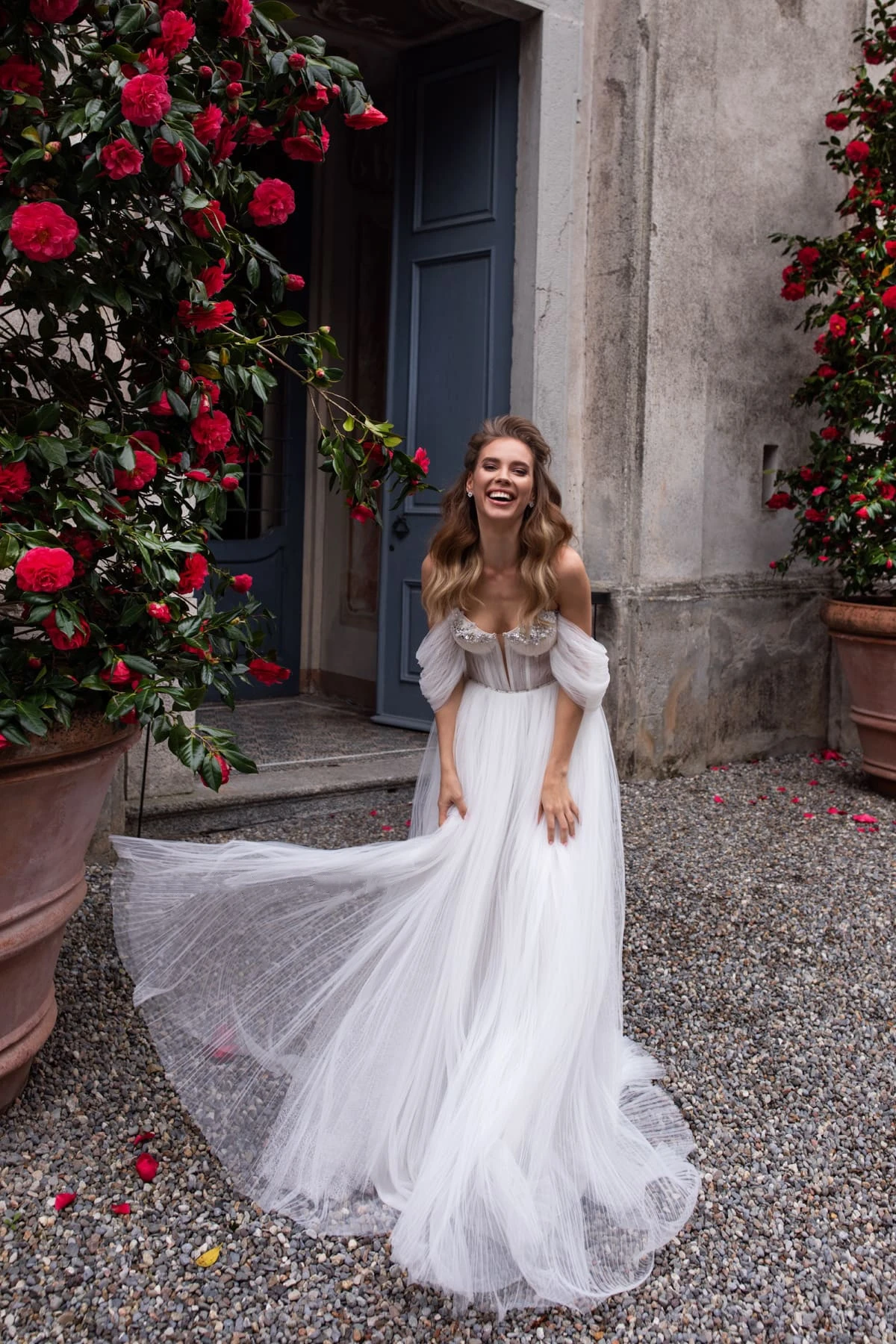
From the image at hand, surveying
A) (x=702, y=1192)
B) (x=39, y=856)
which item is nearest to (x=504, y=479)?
(x=39, y=856)

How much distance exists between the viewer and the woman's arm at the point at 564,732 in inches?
104

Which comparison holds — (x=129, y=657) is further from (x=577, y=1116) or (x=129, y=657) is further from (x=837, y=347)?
(x=837, y=347)

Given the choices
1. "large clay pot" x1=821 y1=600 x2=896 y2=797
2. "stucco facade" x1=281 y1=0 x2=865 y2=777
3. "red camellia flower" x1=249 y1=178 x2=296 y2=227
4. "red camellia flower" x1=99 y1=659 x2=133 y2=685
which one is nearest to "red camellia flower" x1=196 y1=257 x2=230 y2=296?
"red camellia flower" x1=249 y1=178 x2=296 y2=227

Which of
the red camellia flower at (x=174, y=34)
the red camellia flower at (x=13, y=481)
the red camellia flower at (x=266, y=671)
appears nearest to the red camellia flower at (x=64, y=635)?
the red camellia flower at (x=13, y=481)

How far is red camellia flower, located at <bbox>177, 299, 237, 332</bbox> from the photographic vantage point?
244cm

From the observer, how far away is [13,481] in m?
2.16

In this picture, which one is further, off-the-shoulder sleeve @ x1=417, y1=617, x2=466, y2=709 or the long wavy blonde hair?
off-the-shoulder sleeve @ x1=417, y1=617, x2=466, y2=709

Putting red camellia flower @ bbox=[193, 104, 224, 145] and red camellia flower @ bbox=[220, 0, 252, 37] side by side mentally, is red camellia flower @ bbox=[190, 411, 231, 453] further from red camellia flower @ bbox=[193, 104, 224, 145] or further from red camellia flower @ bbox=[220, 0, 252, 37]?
red camellia flower @ bbox=[220, 0, 252, 37]

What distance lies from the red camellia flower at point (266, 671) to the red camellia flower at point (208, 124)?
1.07m

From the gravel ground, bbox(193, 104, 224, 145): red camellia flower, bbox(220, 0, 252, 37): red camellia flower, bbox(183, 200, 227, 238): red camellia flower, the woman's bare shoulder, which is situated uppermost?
bbox(220, 0, 252, 37): red camellia flower

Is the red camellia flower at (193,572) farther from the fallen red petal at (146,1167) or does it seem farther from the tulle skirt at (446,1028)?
the fallen red petal at (146,1167)

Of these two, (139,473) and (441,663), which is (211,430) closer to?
(139,473)

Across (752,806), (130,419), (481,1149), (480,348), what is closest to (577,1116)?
(481,1149)

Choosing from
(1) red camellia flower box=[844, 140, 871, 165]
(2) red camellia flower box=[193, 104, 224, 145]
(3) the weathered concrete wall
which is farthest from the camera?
(1) red camellia flower box=[844, 140, 871, 165]
